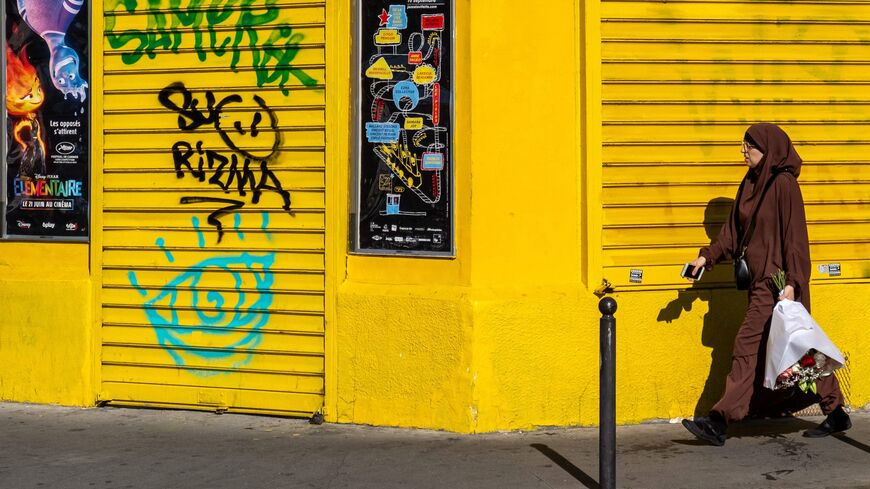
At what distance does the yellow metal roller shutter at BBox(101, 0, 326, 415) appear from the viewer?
806 centimetres

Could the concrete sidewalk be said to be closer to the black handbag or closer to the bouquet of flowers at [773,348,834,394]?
the bouquet of flowers at [773,348,834,394]

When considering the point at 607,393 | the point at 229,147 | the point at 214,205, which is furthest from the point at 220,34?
the point at 607,393

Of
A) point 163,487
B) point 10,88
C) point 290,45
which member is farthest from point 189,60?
point 163,487

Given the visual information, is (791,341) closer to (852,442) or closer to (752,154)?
(852,442)

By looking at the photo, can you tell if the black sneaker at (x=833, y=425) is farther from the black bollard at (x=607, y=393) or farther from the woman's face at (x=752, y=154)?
the black bollard at (x=607, y=393)

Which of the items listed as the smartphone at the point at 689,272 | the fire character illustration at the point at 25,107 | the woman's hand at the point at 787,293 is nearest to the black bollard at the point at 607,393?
the smartphone at the point at 689,272

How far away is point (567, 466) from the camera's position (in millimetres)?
6809

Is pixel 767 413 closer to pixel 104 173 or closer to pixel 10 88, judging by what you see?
pixel 104 173

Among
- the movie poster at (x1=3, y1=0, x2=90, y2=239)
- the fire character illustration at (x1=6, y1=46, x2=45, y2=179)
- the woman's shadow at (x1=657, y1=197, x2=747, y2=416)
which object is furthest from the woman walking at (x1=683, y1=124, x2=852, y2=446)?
the fire character illustration at (x1=6, y1=46, x2=45, y2=179)

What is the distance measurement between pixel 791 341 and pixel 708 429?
675mm

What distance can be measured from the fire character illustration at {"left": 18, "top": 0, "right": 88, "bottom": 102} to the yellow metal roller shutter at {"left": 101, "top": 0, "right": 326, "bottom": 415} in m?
0.25

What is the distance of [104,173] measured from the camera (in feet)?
27.9

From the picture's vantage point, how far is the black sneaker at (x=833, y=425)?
734 cm

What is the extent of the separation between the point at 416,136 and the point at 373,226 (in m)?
0.62
